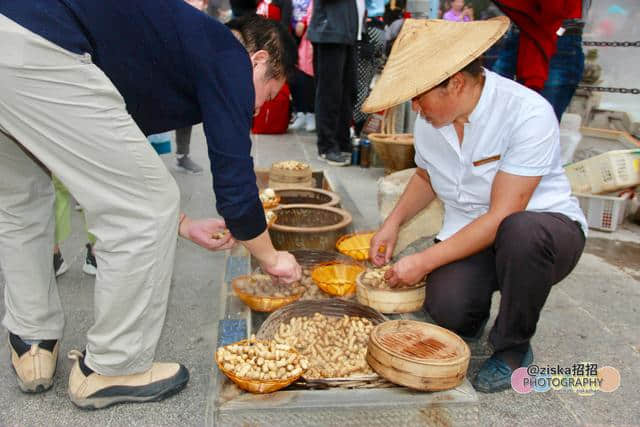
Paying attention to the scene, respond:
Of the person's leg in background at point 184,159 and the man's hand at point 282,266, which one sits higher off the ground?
the man's hand at point 282,266

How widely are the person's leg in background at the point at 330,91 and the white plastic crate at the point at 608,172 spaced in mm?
2310

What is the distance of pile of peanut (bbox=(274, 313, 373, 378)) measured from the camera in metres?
1.97

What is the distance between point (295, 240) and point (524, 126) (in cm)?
141

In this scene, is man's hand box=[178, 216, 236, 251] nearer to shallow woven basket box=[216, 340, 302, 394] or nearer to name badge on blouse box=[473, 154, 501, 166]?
shallow woven basket box=[216, 340, 302, 394]

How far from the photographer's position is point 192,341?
7.89ft

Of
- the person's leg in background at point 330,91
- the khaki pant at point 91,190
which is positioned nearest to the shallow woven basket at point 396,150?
the person's leg in background at point 330,91

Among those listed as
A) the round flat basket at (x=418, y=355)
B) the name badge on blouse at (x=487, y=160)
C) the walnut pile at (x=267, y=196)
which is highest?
the name badge on blouse at (x=487, y=160)

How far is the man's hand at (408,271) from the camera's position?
2.18m

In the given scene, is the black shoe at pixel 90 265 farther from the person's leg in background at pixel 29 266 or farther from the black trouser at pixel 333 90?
the black trouser at pixel 333 90

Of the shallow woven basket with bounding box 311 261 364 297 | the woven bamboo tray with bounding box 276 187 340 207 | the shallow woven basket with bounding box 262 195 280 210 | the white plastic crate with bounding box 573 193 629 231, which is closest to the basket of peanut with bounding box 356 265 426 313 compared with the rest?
the shallow woven basket with bounding box 311 261 364 297

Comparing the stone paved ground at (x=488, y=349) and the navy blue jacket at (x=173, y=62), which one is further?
the stone paved ground at (x=488, y=349)

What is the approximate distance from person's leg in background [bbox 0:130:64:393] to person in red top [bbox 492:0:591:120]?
105 inches

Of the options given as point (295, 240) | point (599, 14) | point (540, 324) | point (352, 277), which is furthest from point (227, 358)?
point (599, 14)

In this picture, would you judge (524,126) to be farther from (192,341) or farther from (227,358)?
(192,341)
